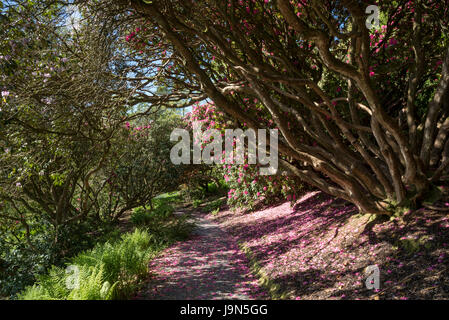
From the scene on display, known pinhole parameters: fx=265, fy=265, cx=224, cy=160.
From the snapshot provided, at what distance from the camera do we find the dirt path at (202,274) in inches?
163

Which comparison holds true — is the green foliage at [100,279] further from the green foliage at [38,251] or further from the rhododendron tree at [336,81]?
the rhododendron tree at [336,81]

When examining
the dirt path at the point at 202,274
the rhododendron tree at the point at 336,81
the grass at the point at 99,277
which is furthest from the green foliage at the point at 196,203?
the rhododendron tree at the point at 336,81

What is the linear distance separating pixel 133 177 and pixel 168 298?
9.48 m

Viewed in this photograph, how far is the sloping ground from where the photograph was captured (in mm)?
2951

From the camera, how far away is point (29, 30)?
4.89 metres

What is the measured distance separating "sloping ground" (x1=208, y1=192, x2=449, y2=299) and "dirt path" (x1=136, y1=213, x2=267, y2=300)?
0.44 metres

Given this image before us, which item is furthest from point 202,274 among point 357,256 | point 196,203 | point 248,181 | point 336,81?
point 196,203

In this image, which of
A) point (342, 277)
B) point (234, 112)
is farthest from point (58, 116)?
point (342, 277)

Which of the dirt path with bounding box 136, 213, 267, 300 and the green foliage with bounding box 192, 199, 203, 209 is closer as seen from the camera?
the dirt path with bounding box 136, 213, 267, 300

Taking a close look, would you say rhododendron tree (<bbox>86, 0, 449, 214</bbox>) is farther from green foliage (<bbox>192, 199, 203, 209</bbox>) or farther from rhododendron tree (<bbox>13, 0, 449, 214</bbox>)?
green foliage (<bbox>192, 199, 203, 209</bbox>)

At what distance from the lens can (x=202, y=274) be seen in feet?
16.7

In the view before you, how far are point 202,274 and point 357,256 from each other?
9.11 feet

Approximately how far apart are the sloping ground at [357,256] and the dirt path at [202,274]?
444 millimetres

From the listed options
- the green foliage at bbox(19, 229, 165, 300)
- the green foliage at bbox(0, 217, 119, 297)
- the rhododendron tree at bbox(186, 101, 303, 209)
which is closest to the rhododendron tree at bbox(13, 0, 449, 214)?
the rhododendron tree at bbox(186, 101, 303, 209)
